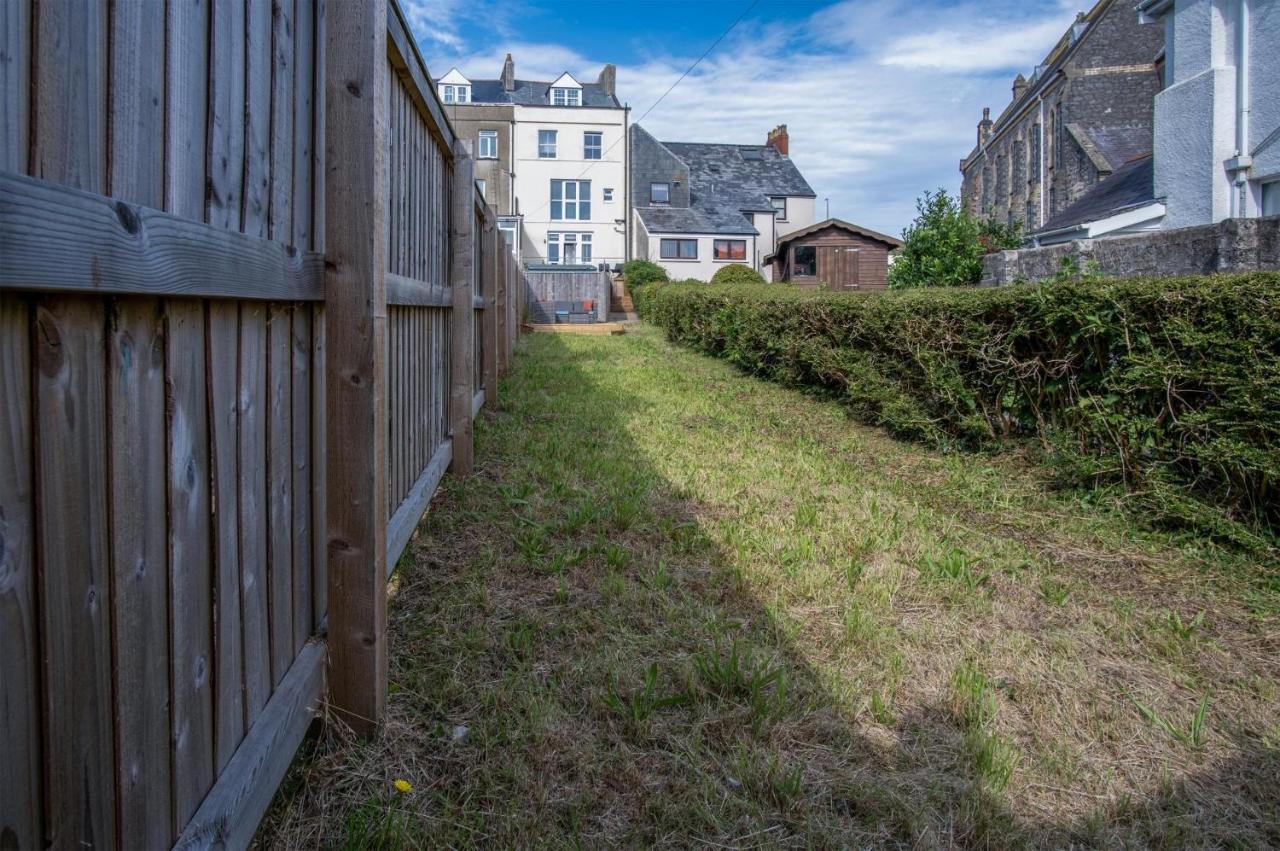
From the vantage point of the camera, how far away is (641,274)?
113 feet

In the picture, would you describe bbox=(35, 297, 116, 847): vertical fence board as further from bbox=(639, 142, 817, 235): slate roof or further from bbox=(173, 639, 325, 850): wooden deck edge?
bbox=(639, 142, 817, 235): slate roof

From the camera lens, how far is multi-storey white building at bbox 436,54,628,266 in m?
39.7

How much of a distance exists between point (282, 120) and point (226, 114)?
0.40m

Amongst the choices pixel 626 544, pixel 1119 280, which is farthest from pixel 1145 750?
pixel 1119 280

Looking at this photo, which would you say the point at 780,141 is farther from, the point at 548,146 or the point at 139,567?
the point at 139,567

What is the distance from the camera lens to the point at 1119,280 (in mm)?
5027

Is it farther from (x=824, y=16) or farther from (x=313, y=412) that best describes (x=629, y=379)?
(x=313, y=412)

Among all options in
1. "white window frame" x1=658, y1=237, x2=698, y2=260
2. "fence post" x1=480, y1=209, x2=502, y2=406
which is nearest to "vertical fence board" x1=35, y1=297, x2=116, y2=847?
"fence post" x1=480, y1=209, x2=502, y2=406

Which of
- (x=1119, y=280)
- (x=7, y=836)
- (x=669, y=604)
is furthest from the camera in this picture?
(x=1119, y=280)

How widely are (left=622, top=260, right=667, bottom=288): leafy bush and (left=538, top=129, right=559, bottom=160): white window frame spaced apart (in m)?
7.98

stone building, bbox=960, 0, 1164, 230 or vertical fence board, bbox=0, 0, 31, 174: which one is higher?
stone building, bbox=960, 0, 1164, 230

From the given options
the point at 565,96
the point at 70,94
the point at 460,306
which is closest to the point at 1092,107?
the point at 565,96

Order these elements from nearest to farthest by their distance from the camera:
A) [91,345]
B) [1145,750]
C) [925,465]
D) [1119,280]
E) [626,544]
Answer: [91,345] → [1145,750] → [626,544] → [1119,280] → [925,465]

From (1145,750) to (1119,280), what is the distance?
126 inches
